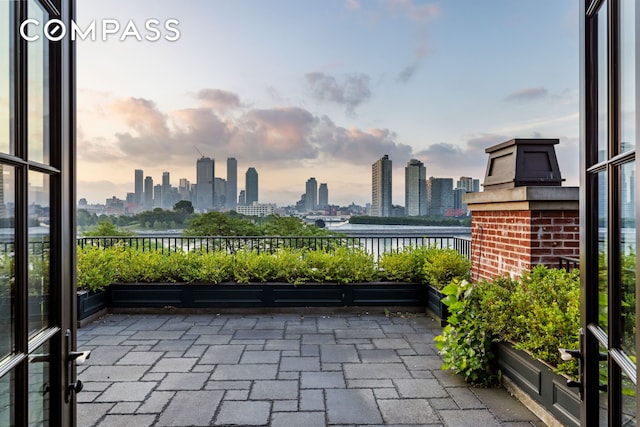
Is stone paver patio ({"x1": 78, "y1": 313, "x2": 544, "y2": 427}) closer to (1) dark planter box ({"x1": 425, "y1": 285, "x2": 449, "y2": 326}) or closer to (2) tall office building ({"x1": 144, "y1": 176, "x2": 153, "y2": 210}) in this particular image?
(1) dark planter box ({"x1": 425, "y1": 285, "x2": 449, "y2": 326})

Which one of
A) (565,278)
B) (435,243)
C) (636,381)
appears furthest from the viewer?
(435,243)

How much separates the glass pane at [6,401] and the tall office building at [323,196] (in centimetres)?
876

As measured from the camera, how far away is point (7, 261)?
88 cm

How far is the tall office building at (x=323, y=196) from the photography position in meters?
9.66

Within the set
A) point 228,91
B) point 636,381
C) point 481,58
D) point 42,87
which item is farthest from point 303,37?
point 636,381

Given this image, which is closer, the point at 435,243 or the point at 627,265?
the point at 627,265

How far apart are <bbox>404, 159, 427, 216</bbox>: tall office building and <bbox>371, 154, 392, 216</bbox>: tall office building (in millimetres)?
538

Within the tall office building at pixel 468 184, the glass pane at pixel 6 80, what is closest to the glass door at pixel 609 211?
the glass pane at pixel 6 80

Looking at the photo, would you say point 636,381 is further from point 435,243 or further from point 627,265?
point 435,243

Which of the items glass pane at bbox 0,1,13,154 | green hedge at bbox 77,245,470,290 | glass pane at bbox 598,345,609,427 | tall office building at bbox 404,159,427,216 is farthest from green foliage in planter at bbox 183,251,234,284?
glass pane at bbox 598,345,609,427

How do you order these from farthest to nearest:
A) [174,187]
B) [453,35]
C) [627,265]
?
[174,187] → [453,35] → [627,265]

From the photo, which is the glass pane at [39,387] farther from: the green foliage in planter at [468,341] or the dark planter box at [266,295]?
the dark planter box at [266,295]

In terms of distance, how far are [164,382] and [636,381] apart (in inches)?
120

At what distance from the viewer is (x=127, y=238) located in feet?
20.6
